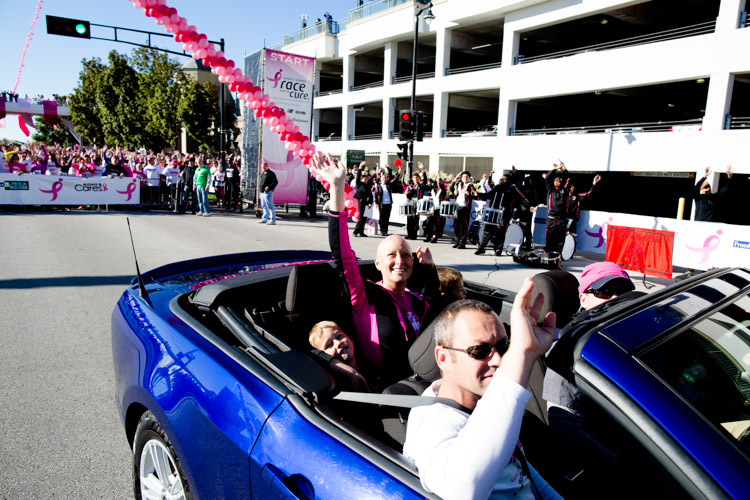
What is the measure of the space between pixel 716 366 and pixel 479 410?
1.20 m

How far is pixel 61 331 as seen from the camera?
16.9 ft

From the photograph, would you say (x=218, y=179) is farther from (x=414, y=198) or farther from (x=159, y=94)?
(x=159, y=94)

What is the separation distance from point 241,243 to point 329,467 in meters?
10.2

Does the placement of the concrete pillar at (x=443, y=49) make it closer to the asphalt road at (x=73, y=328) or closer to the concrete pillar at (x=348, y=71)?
the concrete pillar at (x=348, y=71)

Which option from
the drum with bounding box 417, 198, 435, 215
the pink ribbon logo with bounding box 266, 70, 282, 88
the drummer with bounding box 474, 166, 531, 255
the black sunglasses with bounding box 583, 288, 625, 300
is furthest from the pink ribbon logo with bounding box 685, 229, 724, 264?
the pink ribbon logo with bounding box 266, 70, 282, 88

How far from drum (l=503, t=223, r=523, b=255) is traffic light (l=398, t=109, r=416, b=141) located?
21.4 feet

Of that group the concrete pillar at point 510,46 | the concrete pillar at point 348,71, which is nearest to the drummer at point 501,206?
the concrete pillar at point 510,46

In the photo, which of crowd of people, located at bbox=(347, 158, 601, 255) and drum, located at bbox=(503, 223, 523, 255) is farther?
crowd of people, located at bbox=(347, 158, 601, 255)

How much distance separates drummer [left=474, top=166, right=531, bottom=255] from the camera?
11867mm

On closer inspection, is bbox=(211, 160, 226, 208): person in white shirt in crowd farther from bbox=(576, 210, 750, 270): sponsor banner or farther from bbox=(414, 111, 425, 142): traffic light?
bbox=(576, 210, 750, 270): sponsor banner

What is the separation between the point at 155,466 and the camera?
7.44 feet

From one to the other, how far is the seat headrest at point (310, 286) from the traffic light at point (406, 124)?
14077 mm

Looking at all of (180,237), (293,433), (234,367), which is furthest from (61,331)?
(180,237)

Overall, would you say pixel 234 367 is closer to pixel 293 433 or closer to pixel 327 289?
pixel 293 433
